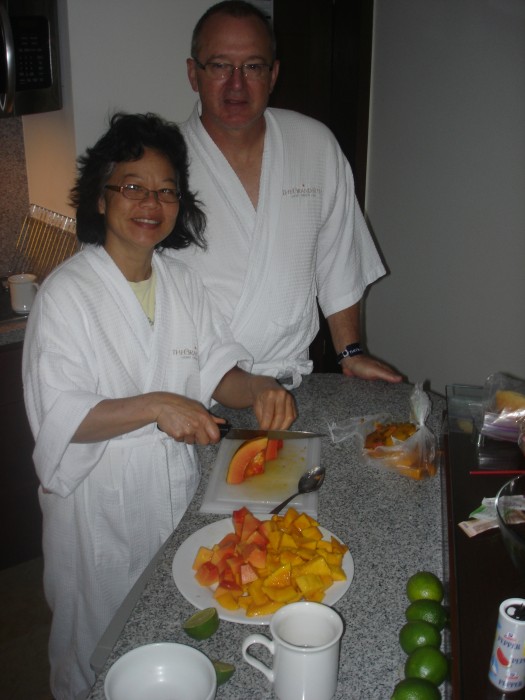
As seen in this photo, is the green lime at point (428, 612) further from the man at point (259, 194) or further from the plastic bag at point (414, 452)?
the man at point (259, 194)

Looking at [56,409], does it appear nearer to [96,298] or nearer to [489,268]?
[96,298]

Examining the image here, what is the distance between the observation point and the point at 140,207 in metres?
1.52

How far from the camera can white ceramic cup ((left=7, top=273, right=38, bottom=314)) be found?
235cm

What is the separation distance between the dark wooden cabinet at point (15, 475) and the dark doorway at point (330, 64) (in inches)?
66.1

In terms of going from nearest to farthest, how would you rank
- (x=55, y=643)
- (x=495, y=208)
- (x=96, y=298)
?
(x=96, y=298) → (x=55, y=643) → (x=495, y=208)

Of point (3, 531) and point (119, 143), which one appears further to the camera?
point (3, 531)

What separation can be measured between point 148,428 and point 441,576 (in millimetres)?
693

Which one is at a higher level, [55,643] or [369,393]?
[369,393]

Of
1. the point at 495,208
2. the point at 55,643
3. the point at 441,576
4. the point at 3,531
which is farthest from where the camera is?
the point at 495,208

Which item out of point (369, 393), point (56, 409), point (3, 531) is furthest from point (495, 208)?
point (3, 531)

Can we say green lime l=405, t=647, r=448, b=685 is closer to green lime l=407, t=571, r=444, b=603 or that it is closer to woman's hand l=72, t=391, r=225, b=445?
green lime l=407, t=571, r=444, b=603

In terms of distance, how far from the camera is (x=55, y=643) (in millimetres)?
1644

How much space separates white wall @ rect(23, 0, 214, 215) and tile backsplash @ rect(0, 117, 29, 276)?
0.14 meters

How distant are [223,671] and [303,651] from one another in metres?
0.13
